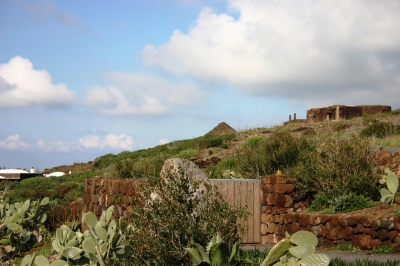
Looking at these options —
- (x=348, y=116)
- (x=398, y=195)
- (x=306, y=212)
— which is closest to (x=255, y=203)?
(x=306, y=212)

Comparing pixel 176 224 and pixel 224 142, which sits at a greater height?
pixel 224 142

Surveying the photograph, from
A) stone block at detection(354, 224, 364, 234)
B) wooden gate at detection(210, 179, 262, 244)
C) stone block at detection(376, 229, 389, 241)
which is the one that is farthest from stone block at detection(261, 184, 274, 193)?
stone block at detection(376, 229, 389, 241)

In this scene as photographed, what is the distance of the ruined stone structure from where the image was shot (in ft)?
133

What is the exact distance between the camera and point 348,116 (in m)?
Answer: 40.9

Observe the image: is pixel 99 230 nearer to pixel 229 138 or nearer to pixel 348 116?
pixel 229 138

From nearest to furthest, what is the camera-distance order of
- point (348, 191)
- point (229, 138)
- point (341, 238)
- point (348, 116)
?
point (341, 238)
point (348, 191)
point (229, 138)
point (348, 116)

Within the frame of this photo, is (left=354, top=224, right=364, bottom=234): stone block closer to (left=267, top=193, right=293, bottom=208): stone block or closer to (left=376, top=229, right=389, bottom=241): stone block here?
(left=376, top=229, right=389, bottom=241): stone block

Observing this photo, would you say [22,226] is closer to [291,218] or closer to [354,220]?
[291,218]

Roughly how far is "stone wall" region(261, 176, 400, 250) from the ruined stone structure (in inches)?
1055

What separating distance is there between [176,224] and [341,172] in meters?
7.35

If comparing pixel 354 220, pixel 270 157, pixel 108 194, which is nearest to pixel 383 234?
pixel 354 220

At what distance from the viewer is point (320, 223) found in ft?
41.0

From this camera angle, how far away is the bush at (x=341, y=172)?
42.9 ft

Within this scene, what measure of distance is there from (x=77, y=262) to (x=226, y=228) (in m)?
2.37
